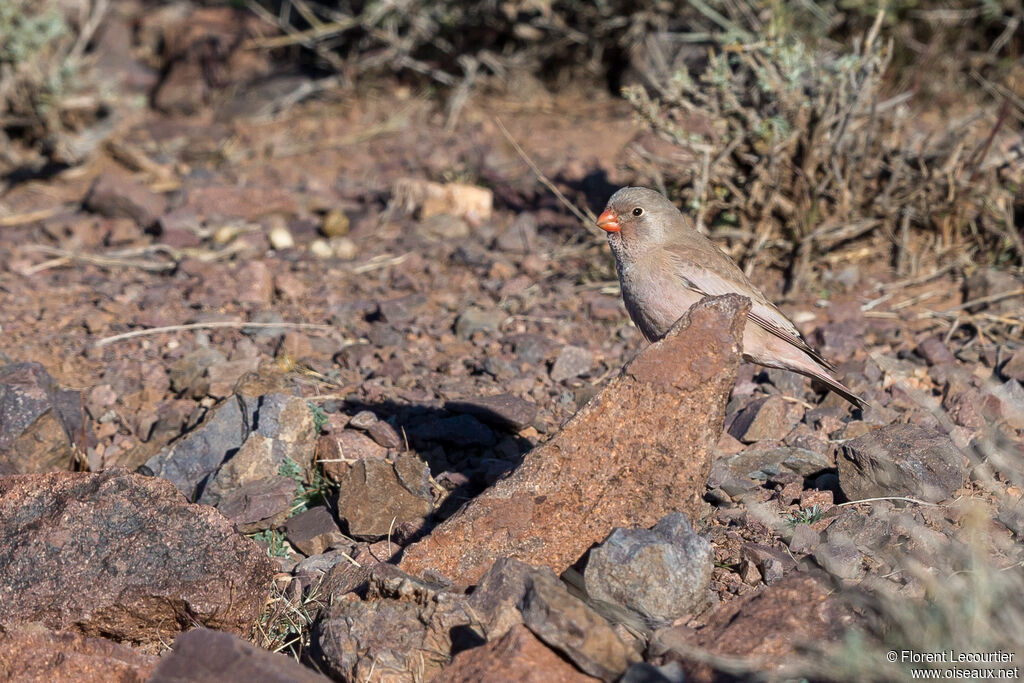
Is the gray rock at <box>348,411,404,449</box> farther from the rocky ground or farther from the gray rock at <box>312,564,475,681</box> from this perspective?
the gray rock at <box>312,564,475,681</box>

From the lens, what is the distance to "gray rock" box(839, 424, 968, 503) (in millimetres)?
3506

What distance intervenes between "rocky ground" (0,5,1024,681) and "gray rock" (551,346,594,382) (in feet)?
0.04

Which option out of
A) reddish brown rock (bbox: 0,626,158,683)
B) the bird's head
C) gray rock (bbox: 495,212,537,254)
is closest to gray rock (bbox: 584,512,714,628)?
reddish brown rock (bbox: 0,626,158,683)

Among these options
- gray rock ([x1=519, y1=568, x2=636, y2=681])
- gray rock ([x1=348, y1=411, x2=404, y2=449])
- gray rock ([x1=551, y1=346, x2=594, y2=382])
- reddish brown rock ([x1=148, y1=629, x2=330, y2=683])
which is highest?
gray rock ([x1=519, y1=568, x2=636, y2=681])

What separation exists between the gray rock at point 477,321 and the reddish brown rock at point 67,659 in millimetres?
2744

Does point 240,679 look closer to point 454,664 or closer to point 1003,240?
point 454,664

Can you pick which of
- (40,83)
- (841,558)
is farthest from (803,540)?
(40,83)

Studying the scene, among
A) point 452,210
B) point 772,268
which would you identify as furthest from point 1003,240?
point 452,210

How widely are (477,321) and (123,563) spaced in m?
2.63

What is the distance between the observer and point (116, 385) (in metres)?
4.91

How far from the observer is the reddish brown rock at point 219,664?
252 cm

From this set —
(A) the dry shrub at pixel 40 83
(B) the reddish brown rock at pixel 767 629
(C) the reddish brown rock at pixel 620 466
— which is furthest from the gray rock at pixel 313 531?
(A) the dry shrub at pixel 40 83

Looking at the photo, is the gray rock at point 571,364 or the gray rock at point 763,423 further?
the gray rock at point 571,364

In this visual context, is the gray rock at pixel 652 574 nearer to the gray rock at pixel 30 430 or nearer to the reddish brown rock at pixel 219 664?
the reddish brown rock at pixel 219 664
